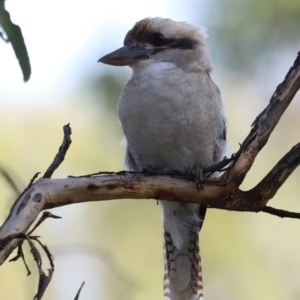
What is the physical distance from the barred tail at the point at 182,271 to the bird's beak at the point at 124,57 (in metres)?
0.71

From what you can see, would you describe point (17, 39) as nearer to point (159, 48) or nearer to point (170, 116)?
point (170, 116)

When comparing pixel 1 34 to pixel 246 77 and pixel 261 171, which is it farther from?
pixel 246 77

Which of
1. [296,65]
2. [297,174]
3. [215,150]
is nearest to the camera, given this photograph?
[296,65]

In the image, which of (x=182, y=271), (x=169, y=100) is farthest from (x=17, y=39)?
(x=182, y=271)

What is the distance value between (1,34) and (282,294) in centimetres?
310

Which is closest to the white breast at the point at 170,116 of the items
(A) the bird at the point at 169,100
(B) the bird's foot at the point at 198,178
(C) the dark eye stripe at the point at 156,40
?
(A) the bird at the point at 169,100

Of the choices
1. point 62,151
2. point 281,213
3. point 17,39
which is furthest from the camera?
point 281,213

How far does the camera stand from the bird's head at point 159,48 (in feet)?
7.28

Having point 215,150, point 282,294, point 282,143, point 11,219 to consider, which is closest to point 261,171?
point 282,143

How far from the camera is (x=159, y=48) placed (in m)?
2.28

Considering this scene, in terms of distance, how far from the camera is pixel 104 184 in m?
1.48

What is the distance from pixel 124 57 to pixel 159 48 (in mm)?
146

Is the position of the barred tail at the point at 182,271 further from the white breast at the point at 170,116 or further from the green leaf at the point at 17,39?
the green leaf at the point at 17,39

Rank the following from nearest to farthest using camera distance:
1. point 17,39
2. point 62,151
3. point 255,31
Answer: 1. point 17,39
2. point 62,151
3. point 255,31
